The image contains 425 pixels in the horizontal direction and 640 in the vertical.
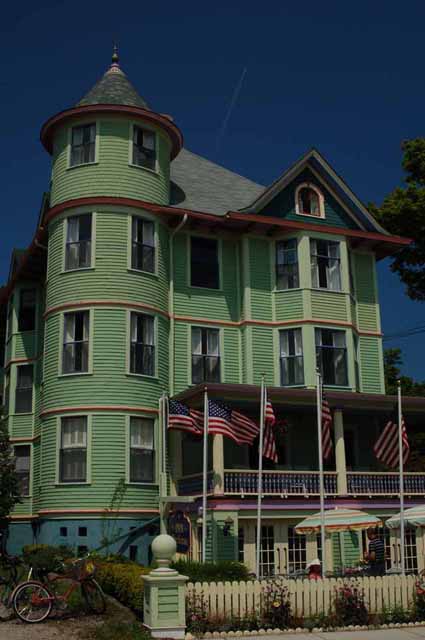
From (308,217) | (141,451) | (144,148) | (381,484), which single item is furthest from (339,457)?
(144,148)

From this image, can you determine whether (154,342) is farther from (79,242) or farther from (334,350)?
(334,350)

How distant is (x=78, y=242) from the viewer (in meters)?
28.1

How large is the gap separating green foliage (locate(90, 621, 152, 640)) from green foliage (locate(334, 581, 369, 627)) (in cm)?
417

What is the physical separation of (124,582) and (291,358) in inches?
523

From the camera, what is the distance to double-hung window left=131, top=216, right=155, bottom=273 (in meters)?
28.1

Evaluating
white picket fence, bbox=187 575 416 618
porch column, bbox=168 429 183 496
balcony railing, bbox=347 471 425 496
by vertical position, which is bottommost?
white picket fence, bbox=187 575 416 618

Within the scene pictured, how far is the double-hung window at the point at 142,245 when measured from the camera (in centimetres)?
2812

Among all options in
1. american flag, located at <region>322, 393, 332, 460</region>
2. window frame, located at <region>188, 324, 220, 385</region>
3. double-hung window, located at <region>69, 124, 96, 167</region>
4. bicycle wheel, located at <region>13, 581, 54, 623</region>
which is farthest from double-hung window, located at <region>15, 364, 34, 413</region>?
bicycle wheel, located at <region>13, 581, 54, 623</region>

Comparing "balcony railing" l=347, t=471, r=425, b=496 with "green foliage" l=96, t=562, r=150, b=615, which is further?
"balcony railing" l=347, t=471, r=425, b=496

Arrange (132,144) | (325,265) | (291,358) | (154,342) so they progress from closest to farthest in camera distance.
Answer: (154,342), (132,144), (291,358), (325,265)

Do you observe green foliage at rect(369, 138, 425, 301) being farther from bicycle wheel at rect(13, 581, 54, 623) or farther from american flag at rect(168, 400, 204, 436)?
bicycle wheel at rect(13, 581, 54, 623)

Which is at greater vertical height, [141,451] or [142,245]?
[142,245]

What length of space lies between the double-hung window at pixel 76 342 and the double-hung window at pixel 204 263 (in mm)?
4920

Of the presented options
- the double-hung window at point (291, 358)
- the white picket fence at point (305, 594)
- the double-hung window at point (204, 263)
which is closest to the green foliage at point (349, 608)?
the white picket fence at point (305, 594)
